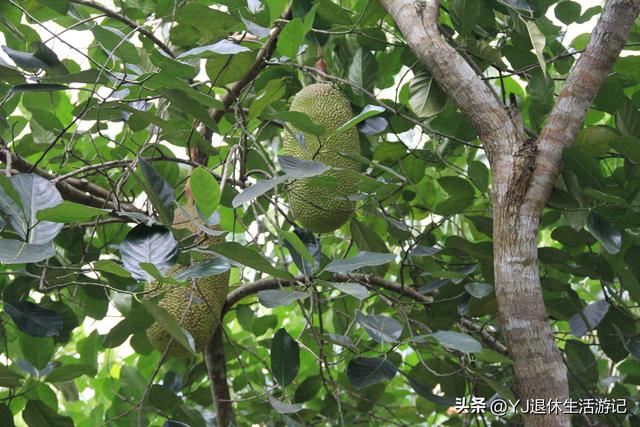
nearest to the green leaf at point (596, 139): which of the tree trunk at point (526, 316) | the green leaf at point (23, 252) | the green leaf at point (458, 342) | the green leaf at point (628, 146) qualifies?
the green leaf at point (628, 146)

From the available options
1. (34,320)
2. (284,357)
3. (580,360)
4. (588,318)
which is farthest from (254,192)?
(580,360)

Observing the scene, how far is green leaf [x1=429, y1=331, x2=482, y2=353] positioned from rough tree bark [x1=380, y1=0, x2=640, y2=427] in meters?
0.05

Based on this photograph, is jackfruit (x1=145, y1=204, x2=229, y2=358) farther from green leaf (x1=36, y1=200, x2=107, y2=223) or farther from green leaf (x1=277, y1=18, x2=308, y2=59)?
green leaf (x1=36, y1=200, x2=107, y2=223)

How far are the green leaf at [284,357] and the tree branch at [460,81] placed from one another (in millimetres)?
308

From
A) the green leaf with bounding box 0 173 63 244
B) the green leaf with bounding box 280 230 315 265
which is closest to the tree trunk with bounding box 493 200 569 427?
the green leaf with bounding box 280 230 315 265

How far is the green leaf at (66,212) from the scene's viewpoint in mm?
609

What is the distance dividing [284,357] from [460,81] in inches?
14.6

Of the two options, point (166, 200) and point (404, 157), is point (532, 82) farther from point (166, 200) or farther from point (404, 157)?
point (166, 200)

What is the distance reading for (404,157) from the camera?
4.30ft

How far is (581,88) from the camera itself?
0.87m

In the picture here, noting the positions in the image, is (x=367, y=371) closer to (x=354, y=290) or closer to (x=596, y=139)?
(x=354, y=290)

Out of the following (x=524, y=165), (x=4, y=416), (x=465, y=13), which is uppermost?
(x=465, y=13)

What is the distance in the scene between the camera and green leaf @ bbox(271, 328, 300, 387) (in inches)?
35.9

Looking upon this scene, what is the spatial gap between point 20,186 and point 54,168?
65cm
